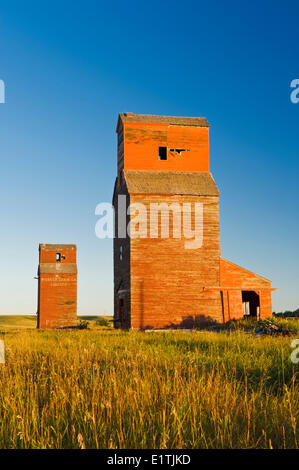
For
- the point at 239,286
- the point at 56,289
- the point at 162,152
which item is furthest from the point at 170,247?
the point at 56,289

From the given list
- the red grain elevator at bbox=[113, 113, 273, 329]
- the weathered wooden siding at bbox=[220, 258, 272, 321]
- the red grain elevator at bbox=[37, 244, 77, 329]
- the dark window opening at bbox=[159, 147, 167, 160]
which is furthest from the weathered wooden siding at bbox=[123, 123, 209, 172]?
the red grain elevator at bbox=[37, 244, 77, 329]

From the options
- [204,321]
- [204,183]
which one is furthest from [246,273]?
[204,183]

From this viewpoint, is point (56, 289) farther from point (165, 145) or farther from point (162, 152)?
point (165, 145)

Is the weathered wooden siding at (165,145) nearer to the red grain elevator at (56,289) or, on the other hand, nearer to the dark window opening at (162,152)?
the dark window opening at (162,152)

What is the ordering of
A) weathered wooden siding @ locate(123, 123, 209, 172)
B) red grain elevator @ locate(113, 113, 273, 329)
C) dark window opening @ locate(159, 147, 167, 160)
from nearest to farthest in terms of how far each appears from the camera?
red grain elevator @ locate(113, 113, 273, 329) < weathered wooden siding @ locate(123, 123, 209, 172) < dark window opening @ locate(159, 147, 167, 160)

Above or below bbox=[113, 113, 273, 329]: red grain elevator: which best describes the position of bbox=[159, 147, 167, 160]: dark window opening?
above

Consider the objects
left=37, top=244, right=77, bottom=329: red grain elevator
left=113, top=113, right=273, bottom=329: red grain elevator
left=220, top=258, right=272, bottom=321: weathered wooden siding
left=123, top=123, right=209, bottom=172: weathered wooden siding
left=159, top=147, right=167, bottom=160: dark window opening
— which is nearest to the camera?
left=113, top=113, right=273, bottom=329: red grain elevator

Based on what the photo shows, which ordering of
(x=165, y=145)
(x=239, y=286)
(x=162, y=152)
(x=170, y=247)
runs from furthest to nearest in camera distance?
(x=162, y=152), (x=165, y=145), (x=239, y=286), (x=170, y=247)

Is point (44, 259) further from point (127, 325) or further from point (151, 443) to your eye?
point (151, 443)

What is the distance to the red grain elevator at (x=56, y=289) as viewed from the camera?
42969 millimetres

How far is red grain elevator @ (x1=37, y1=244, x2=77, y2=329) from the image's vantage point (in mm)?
42969

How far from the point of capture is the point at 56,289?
43.7 m

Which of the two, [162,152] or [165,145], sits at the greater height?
[165,145]

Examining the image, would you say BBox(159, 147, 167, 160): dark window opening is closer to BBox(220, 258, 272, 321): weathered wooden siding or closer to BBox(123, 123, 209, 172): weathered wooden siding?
BBox(123, 123, 209, 172): weathered wooden siding
